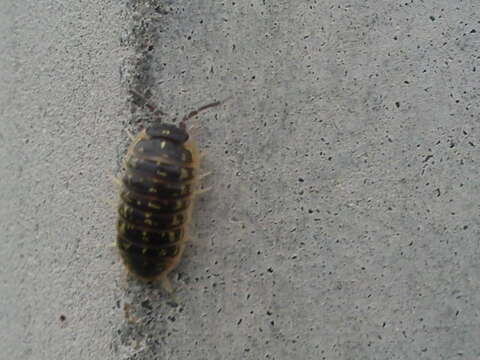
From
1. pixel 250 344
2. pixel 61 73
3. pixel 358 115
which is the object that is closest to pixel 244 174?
pixel 358 115

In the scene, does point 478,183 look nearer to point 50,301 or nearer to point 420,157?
point 420,157

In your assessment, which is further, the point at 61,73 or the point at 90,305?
the point at 61,73

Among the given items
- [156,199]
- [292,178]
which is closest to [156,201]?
[156,199]

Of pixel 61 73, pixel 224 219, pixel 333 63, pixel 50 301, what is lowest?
pixel 50 301

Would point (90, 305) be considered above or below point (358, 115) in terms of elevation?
below
